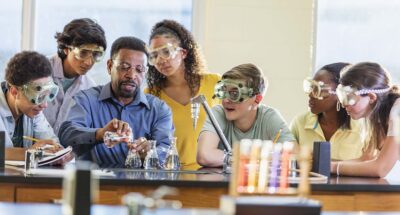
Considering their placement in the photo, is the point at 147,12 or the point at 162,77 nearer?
the point at 162,77

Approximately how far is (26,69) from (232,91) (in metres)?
0.89

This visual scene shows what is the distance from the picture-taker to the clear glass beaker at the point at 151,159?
3.65 m

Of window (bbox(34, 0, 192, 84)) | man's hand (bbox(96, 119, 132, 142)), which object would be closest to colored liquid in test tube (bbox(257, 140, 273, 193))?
man's hand (bbox(96, 119, 132, 142))

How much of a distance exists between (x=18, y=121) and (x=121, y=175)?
74cm

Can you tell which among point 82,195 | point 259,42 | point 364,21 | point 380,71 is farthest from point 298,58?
point 82,195

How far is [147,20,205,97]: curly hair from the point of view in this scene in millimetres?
4262

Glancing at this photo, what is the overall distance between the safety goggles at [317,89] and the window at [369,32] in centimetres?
181

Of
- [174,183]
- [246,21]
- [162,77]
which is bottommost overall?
[174,183]

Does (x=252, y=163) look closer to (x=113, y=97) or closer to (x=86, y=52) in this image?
(x=113, y=97)

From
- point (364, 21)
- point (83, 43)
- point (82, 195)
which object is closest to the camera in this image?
point (82, 195)

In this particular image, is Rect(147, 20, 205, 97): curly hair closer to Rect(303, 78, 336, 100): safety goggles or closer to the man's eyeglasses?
the man's eyeglasses

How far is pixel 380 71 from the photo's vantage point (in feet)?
12.3

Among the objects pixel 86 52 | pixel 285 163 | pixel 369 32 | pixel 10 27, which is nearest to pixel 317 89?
pixel 86 52

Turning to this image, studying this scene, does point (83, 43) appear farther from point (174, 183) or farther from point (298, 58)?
point (298, 58)
